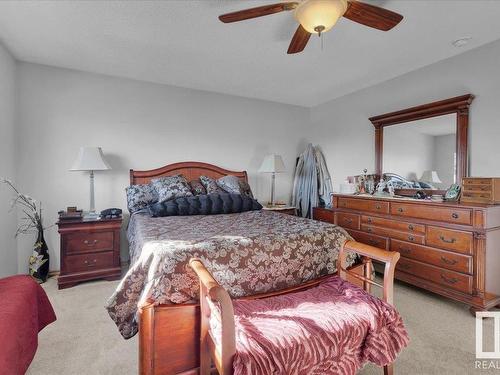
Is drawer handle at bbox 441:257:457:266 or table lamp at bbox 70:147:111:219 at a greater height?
table lamp at bbox 70:147:111:219

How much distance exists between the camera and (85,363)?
1.64 meters

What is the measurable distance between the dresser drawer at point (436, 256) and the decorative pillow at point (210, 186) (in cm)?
209

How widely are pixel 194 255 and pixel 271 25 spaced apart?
1.94 m

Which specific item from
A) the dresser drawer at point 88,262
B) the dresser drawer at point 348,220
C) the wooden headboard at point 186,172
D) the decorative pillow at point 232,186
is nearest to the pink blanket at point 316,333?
the dresser drawer at point 348,220

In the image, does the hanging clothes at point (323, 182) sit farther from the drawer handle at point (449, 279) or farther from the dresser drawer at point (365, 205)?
the drawer handle at point (449, 279)

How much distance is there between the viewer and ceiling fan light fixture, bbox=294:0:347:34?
57.7 inches

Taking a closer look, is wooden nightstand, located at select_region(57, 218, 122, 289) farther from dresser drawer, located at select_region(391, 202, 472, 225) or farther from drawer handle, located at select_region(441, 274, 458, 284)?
drawer handle, located at select_region(441, 274, 458, 284)

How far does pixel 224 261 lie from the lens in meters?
1.53

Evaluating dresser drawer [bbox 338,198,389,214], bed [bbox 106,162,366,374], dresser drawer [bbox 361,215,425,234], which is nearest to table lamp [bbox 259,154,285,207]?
dresser drawer [bbox 338,198,389,214]

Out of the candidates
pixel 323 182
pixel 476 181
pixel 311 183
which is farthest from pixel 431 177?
pixel 311 183

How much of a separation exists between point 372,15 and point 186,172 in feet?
9.08

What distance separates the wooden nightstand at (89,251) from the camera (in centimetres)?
272

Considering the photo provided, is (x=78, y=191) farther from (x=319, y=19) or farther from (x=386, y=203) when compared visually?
(x=386, y=203)

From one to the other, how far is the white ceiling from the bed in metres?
1.68
